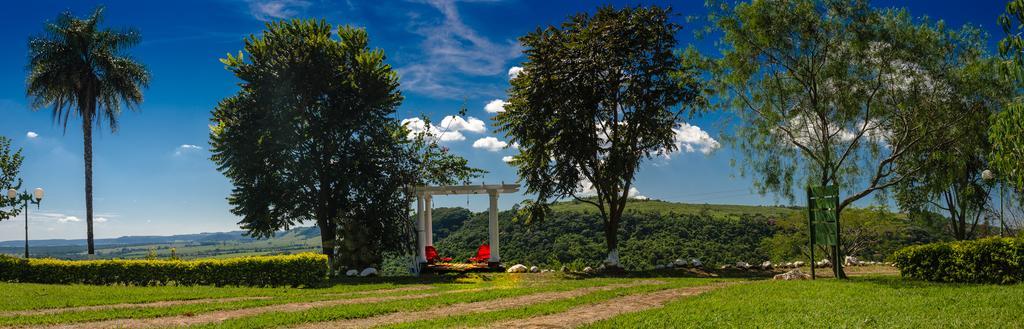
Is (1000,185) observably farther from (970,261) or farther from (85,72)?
(85,72)

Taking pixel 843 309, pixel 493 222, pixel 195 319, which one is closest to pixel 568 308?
pixel 843 309

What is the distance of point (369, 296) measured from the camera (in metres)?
14.6

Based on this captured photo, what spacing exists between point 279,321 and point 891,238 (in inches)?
1335

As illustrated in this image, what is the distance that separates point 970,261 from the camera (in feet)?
50.8

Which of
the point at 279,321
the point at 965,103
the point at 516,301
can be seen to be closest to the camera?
the point at 279,321

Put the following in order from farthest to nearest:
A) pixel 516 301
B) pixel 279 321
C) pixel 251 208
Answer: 1. pixel 251 208
2. pixel 516 301
3. pixel 279 321

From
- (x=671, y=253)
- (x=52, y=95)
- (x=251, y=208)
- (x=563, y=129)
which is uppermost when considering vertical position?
(x=52, y=95)

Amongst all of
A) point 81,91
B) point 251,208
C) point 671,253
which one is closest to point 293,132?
point 251,208

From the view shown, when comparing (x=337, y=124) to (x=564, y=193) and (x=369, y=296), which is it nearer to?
(x=564, y=193)

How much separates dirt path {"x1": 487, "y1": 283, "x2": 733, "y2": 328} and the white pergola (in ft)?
38.7

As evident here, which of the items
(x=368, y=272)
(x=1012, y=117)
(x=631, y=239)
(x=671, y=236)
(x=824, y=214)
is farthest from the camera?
(x=631, y=239)

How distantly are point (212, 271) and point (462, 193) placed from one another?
10.1m

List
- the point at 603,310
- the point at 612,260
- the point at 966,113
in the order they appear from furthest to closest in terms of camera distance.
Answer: the point at 612,260, the point at 966,113, the point at 603,310

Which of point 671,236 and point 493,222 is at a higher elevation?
point 493,222
